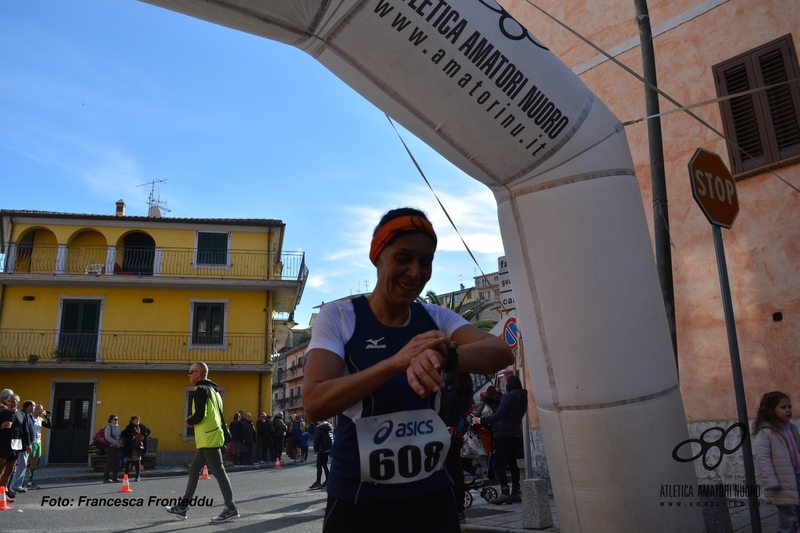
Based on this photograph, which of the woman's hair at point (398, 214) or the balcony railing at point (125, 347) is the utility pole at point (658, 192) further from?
the balcony railing at point (125, 347)

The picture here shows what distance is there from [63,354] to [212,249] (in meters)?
8.16

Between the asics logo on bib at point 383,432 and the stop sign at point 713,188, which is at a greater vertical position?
the stop sign at point 713,188

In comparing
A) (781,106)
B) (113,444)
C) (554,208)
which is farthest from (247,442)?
(554,208)

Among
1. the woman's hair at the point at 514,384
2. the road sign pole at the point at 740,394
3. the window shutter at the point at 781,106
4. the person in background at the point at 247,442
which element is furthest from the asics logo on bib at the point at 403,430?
the person in background at the point at 247,442

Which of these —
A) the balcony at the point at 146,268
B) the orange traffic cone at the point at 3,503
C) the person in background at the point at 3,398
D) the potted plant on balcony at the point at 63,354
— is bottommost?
the orange traffic cone at the point at 3,503

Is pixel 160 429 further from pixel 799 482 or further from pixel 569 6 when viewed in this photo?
pixel 799 482

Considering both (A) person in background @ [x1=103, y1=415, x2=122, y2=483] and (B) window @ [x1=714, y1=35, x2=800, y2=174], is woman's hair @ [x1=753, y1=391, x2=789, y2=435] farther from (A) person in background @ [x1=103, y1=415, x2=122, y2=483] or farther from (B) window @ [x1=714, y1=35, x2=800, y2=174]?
(A) person in background @ [x1=103, y1=415, x2=122, y2=483]

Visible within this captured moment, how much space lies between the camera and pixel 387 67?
3.28m

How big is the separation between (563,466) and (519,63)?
2.28 meters

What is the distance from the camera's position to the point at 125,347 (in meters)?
29.0

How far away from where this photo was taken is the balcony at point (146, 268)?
96.2 ft

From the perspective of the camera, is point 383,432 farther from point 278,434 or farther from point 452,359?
point 278,434

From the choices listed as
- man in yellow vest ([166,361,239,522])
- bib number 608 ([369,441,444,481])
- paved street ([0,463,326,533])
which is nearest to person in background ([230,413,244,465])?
paved street ([0,463,326,533])

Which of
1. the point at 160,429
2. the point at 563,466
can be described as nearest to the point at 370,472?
the point at 563,466
